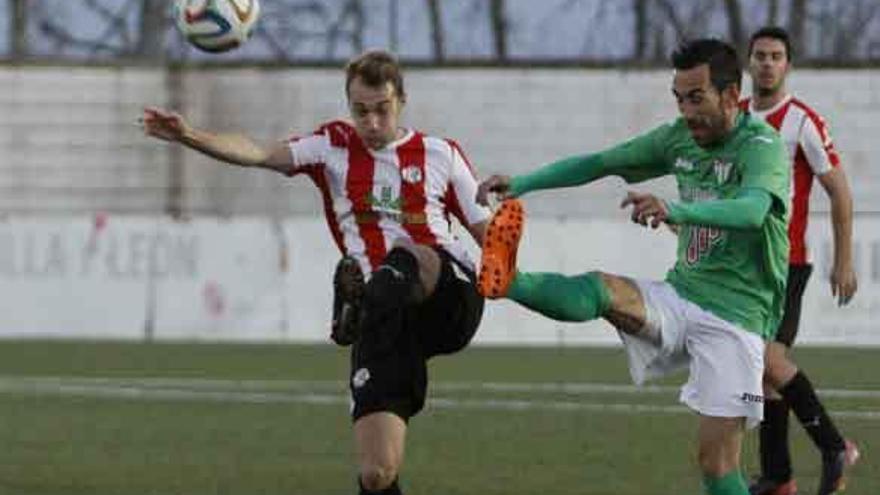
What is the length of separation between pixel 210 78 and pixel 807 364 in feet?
44.5

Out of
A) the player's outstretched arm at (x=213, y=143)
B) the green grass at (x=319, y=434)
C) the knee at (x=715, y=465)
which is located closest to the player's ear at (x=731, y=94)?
the knee at (x=715, y=465)

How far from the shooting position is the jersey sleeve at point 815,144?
10.5 meters

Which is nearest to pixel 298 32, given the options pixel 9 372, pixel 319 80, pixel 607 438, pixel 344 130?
pixel 319 80

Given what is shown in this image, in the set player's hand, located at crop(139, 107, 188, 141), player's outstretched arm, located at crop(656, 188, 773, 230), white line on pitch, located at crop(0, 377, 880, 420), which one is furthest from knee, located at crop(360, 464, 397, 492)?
white line on pitch, located at crop(0, 377, 880, 420)

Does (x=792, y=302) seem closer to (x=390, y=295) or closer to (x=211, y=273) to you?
(x=390, y=295)

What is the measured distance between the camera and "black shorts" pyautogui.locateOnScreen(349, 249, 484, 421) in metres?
8.84

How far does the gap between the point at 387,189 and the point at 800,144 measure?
234 centimetres

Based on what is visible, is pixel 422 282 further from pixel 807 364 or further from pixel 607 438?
pixel 807 364

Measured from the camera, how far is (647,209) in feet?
24.5

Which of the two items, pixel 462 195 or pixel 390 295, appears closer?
pixel 390 295

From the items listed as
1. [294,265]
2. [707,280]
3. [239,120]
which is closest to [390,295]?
[707,280]

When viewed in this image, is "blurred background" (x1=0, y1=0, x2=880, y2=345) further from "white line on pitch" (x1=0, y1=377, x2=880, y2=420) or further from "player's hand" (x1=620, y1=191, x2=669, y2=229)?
"player's hand" (x1=620, y1=191, x2=669, y2=229)

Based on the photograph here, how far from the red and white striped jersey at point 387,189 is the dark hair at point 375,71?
1.05 feet

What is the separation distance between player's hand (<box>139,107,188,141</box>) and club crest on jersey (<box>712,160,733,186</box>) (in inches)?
82.4
